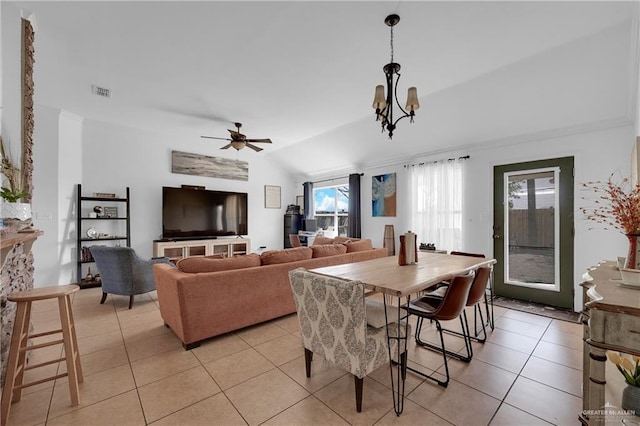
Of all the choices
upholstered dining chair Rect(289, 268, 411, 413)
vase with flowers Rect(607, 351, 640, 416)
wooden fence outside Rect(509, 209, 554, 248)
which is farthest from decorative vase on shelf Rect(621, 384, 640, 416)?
wooden fence outside Rect(509, 209, 554, 248)

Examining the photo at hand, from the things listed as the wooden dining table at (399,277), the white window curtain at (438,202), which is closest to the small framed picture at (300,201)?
the white window curtain at (438,202)

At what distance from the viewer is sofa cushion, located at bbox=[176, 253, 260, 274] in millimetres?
2482

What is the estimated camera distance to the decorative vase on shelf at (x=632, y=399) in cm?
140

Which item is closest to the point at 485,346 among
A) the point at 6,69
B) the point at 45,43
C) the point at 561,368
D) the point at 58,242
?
the point at 561,368

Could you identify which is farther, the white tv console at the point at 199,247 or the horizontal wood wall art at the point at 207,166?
the horizontal wood wall art at the point at 207,166

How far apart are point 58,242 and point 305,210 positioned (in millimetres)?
4951

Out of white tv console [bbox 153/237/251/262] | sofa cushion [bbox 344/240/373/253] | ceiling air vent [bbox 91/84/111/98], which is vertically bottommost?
white tv console [bbox 153/237/251/262]

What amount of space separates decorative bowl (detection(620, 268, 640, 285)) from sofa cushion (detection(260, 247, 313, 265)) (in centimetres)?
256

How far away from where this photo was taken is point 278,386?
1.87 meters

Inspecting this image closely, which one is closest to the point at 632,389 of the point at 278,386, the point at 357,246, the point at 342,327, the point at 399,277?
the point at 399,277

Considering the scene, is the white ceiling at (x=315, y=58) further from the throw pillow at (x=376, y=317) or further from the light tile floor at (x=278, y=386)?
the light tile floor at (x=278, y=386)

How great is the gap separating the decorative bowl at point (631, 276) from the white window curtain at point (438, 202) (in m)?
3.27

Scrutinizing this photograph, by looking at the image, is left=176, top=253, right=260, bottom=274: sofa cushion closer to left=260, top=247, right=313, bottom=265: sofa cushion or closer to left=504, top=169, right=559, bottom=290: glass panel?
left=260, top=247, right=313, bottom=265: sofa cushion

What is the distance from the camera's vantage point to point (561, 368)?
2.07 meters
